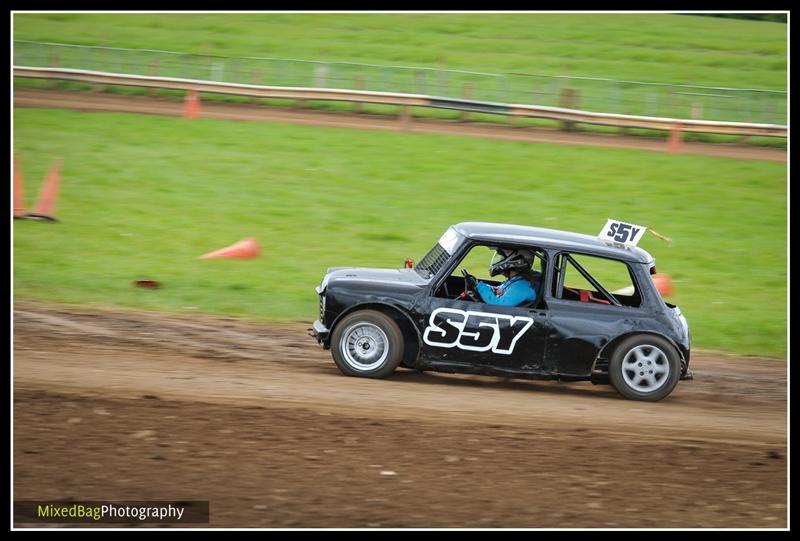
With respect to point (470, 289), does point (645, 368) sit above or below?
below

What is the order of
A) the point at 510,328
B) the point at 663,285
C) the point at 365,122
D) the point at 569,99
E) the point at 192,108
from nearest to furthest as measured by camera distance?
the point at 510,328
the point at 663,285
the point at 192,108
the point at 365,122
the point at 569,99

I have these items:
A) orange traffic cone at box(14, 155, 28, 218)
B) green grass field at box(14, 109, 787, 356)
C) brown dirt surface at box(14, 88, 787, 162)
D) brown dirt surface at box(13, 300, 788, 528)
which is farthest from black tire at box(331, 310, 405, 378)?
brown dirt surface at box(14, 88, 787, 162)

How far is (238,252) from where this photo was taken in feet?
48.7

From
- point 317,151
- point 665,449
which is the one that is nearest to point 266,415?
point 665,449

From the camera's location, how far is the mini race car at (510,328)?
388 inches

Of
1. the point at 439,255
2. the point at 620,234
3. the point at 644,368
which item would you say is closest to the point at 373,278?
the point at 439,255

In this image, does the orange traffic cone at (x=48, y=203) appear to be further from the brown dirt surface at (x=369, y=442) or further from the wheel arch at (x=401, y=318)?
the wheel arch at (x=401, y=318)

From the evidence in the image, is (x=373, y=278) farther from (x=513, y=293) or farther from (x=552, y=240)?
(x=552, y=240)

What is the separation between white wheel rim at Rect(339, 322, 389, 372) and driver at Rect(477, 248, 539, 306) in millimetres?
1173

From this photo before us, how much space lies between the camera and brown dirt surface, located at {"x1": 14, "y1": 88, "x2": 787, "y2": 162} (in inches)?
933

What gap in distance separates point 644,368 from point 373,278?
9.86 feet

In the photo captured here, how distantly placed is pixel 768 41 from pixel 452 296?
24.9m

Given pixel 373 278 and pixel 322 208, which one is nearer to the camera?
pixel 373 278

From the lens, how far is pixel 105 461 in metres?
7.69
